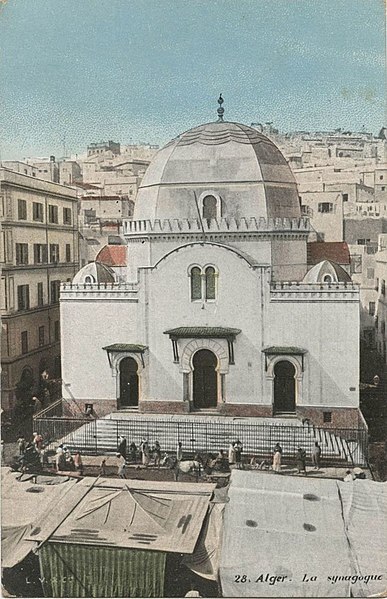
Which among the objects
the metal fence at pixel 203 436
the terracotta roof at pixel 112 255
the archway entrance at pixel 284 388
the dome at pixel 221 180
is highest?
the dome at pixel 221 180

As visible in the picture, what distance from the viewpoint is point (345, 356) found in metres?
4.98

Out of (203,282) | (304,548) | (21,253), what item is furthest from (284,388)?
(21,253)

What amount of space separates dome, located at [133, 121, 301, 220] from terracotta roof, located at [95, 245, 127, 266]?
11.9 inches

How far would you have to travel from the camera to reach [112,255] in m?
5.25

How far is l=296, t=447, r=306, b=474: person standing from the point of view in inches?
193

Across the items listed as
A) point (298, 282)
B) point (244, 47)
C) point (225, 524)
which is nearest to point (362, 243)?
point (298, 282)

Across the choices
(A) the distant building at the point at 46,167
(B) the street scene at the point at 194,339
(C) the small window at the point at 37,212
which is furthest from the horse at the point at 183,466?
(A) the distant building at the point at 46,167

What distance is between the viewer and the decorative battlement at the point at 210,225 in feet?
16.8

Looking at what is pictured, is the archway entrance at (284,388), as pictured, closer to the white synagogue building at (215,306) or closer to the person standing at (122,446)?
the white synagogue building at (215,306)

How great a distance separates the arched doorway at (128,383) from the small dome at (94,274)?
27.3 inches

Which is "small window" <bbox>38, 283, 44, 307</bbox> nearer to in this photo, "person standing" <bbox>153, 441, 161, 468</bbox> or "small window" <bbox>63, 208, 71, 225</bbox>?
"small window" <bbox>63, 208, 71, 225</bbox>

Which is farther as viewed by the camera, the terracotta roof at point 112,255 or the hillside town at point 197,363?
the terracotta roof at point 112,255

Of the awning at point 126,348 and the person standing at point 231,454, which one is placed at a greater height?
the awning at point 126,348

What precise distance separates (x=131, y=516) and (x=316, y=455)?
1.52 metres
